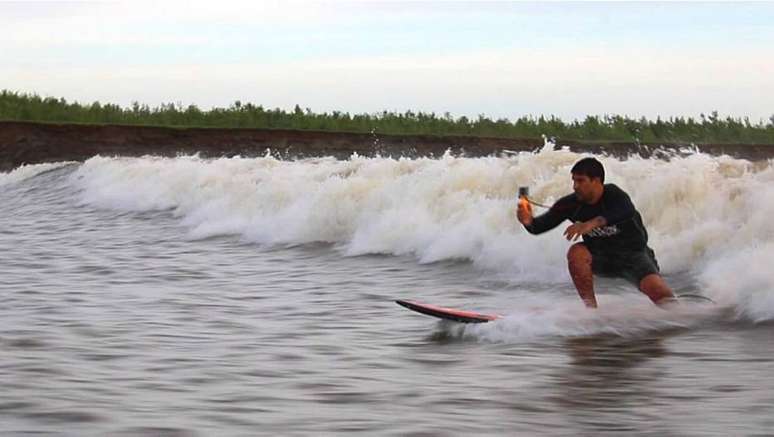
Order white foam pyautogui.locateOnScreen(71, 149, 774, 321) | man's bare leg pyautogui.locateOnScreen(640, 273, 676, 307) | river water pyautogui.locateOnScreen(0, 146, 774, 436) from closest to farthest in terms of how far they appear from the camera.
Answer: river water pyautogui.locateOnScreen(0, 146, 774, 436) < man's bare leg pyautogui.locateOnScreen(640, 273, 676, 307) < white foam pyautogui.locateOnScreen(71, 149, 774, 321)

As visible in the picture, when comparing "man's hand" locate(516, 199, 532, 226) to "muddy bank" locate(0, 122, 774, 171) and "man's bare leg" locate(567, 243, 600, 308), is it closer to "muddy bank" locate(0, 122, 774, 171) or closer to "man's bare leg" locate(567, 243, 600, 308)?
"man's bare leg" locate(567, 243, 600, 308)

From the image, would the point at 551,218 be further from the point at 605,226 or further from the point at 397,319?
the point at 397,319

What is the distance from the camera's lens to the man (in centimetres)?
895

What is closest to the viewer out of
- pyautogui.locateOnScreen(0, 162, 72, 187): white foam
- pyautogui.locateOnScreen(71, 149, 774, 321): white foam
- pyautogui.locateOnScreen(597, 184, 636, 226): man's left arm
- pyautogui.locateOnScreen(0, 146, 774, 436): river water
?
pyautogui.locateOnScreen(0, 146, 774, 436): river water

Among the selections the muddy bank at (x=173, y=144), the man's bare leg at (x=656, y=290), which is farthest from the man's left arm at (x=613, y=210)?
the muddy bank at (x=173, y=144)

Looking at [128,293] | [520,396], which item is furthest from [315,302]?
[520,396]

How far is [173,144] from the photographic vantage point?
3838 cm

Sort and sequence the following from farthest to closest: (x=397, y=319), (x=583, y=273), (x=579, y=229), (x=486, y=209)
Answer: (x=486, y=209) < (x=397, y=319) < (x=583, y=273) < (x=579, y=229)

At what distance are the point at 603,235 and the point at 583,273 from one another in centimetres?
31

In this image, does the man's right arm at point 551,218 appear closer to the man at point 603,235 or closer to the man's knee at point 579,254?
the man at point 603,235

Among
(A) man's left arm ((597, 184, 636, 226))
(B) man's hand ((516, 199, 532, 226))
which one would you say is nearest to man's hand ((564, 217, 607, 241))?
(A) man's left arm ((597, 184, 636, 226))

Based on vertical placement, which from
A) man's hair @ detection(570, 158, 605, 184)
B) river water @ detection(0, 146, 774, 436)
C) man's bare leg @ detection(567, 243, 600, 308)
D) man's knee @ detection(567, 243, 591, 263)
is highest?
man's hair @ detection(570, 158, 605, 184)

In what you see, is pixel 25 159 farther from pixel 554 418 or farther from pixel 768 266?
pixel 554 418

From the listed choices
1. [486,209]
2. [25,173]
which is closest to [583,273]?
[486,209]
